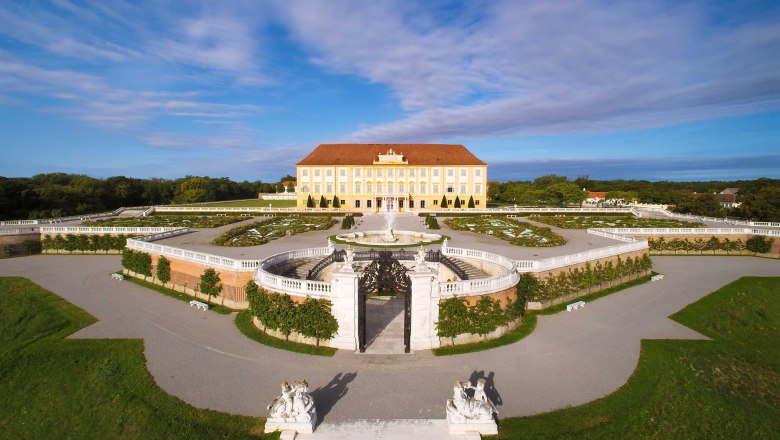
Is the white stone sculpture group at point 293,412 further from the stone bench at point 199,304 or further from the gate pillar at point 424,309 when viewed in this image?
the stone bench at point 199,304

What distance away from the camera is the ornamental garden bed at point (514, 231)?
29953 mm

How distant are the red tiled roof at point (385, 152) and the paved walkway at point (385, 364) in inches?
1848

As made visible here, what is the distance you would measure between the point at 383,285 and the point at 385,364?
3.17m

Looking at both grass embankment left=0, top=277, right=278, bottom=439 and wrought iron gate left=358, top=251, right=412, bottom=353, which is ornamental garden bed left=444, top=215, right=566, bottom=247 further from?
grass embankment left=0, top=277, right=278, bottom=439

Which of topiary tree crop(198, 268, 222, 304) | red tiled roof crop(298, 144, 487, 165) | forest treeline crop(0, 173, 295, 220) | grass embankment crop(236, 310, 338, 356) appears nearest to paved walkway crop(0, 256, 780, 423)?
grass embankment crop(236, 310, 338, 356)

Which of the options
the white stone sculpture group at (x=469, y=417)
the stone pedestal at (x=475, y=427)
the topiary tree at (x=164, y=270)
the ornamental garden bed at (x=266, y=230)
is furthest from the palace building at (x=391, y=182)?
the stone pedestal at (x=475, y=427)

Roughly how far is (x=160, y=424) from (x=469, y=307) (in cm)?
1030

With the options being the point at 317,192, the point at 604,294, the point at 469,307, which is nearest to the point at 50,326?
the point at 469,307

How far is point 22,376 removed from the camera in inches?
537

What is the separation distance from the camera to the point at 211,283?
1994 centimetres

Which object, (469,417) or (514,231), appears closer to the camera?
(469,417)

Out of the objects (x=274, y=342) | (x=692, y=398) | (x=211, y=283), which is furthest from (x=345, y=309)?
(x=692, y=398)

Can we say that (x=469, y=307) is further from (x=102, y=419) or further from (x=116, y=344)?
(x=116, y=344)

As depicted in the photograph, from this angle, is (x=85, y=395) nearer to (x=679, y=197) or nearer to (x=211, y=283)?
(x=211, y=283)
